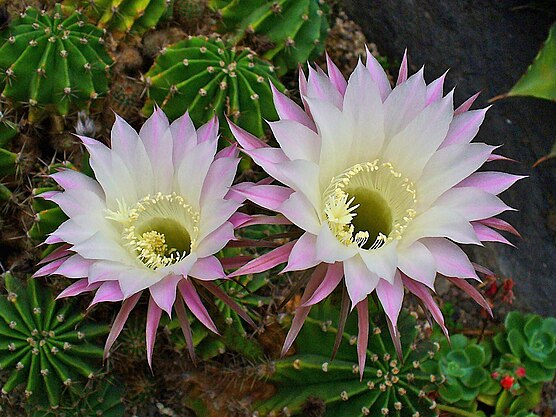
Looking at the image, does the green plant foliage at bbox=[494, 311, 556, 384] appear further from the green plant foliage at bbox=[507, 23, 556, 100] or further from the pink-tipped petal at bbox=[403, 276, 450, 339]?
the pink-tipped petal at bbox=[403, 276, 450, 339]

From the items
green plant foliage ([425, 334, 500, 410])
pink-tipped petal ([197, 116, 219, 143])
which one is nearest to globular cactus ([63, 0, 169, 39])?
pink-tipped petal ([197, 116, 219, 143])

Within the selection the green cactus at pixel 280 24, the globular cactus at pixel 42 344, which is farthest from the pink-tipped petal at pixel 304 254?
the green cactus at pixel 280 24

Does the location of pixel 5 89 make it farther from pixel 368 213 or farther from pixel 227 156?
pixel 368 213

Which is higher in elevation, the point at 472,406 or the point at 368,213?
the point at 368,213

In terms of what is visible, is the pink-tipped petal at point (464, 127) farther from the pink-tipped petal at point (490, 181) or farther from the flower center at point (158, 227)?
the flower center at point (158, 227)

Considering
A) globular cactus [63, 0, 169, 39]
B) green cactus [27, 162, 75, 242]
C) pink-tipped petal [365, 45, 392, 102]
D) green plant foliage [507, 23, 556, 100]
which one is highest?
green plant foliage [507, 23, 556, 100]

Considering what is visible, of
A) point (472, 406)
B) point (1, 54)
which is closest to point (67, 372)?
point (1, 54)
